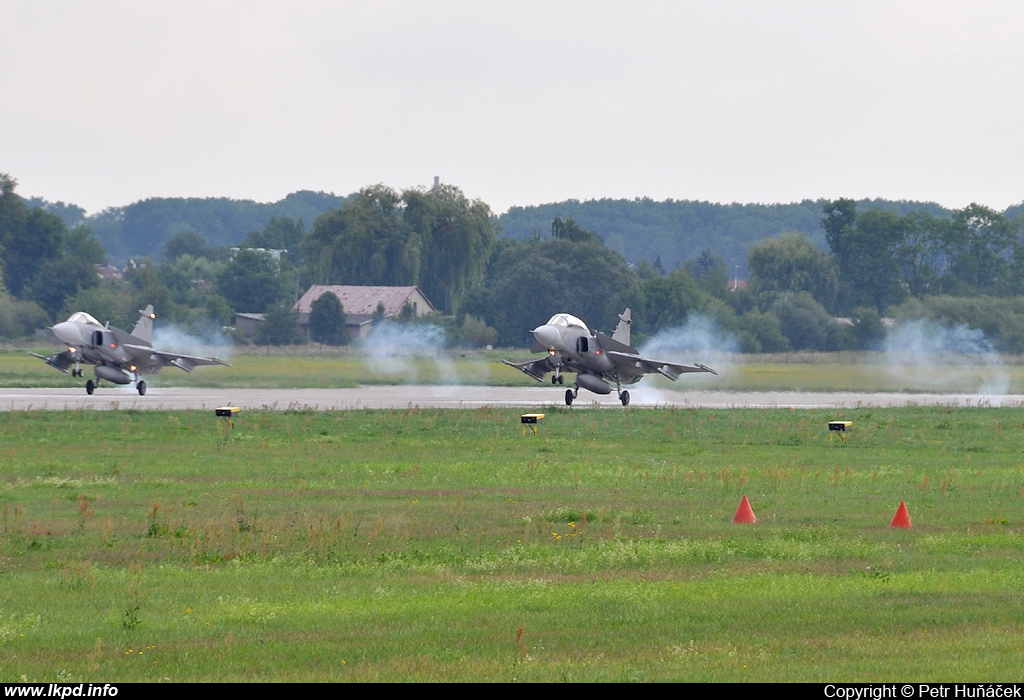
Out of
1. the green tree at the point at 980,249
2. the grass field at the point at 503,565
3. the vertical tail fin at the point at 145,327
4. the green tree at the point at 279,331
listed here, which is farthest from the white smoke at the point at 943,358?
the vertical tail fin at the point at 145,327

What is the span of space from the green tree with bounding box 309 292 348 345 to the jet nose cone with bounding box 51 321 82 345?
26562mm

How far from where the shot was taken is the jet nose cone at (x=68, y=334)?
1824 inches

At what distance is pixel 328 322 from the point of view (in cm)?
7362

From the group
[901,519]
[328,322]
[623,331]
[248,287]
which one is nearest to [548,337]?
[623,331]

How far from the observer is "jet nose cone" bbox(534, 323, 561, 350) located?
142 feet

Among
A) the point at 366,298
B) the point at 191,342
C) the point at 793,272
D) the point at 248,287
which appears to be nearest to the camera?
the point at 191,342

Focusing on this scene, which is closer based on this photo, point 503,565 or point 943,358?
point 503,565

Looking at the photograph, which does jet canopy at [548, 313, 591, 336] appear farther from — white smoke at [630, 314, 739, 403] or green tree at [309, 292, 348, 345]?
green tree at [309, 292, 348, 345]

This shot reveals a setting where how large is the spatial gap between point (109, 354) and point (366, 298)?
3306 cm

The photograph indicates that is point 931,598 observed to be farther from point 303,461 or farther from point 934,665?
point 303,461

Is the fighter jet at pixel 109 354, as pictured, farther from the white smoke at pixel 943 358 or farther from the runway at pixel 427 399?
the white smoke at pixel 943 358

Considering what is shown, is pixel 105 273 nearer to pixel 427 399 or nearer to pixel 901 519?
pixel 427 399

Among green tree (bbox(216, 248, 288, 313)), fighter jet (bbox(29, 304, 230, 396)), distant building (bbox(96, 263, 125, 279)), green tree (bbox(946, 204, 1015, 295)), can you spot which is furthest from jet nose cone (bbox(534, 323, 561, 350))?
distant building (bbox(96, 263, 125, 279))
